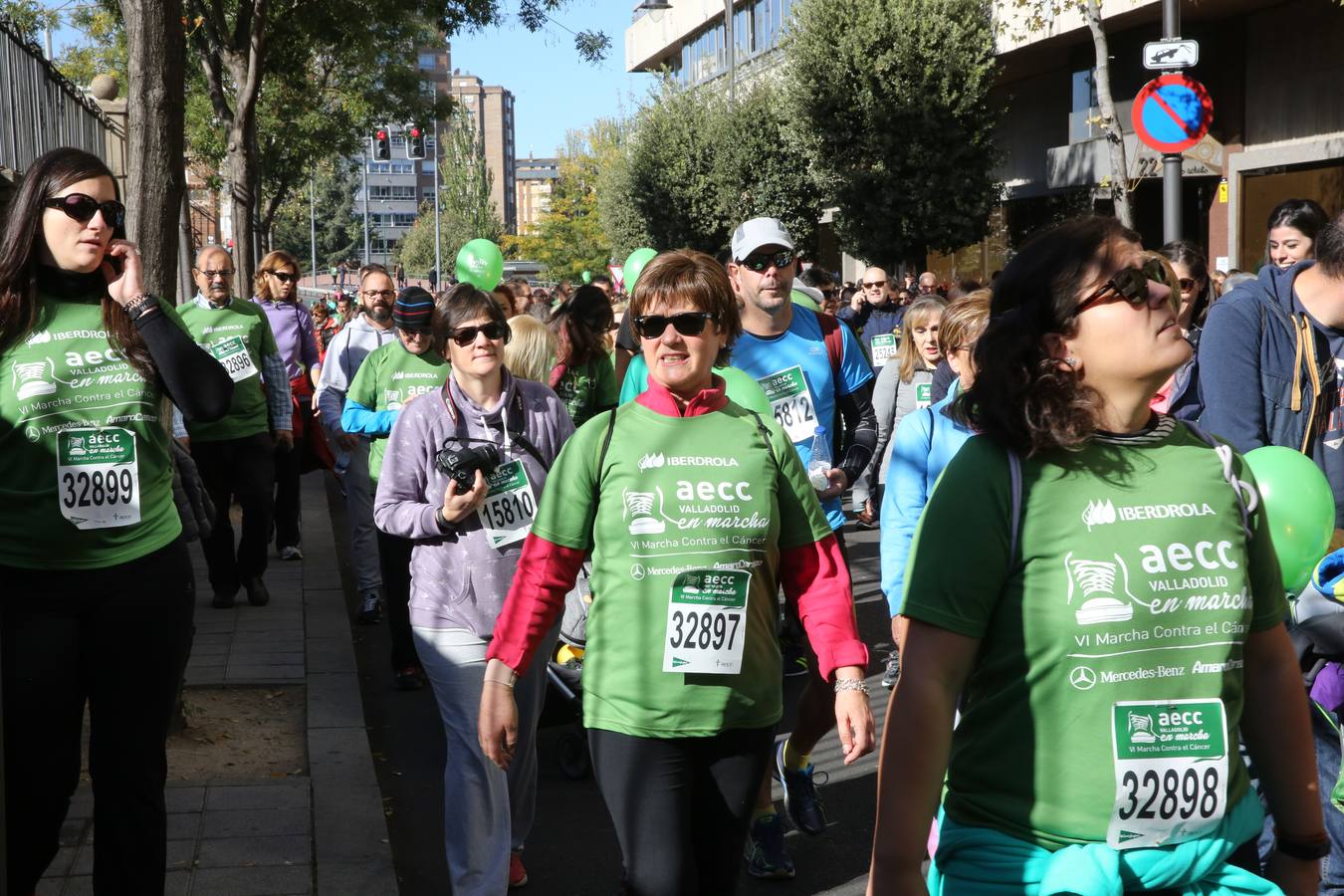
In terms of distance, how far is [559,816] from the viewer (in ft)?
18.9

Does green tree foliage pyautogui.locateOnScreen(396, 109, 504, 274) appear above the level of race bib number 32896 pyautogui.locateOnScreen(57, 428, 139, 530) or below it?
above

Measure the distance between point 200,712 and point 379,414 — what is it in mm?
2012

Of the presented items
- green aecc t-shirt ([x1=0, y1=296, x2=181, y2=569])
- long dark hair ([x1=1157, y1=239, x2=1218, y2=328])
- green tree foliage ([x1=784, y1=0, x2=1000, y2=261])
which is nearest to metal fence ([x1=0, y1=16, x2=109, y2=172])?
green aecc t-shirt ([x1=0, y1=296, x2=181, y2=569])

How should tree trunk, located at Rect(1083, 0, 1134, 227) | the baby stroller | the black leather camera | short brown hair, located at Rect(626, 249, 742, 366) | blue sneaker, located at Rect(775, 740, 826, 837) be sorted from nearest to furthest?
short brown hair, located at Rect(626, 249, 742, 366), the black leather camera, blue sneaker, located at Rect(775, 740, 826, 837), the baby stroller, tree trunk, located at Rect(1083, 0, 1134, 227)

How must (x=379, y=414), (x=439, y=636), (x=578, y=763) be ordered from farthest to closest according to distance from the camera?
(x=379, y=414), (x=578, y=763), (x=439, y=636)

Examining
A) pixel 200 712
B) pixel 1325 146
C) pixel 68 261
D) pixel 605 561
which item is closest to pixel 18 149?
pixel 200 712

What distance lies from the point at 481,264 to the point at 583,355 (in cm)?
402

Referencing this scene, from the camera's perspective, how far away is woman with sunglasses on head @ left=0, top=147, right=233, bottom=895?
3.70 m

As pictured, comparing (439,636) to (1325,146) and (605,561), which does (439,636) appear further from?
(1325,146)

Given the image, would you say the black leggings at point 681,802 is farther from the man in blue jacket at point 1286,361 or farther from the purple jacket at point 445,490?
the man in blue jacket at point 1286,361

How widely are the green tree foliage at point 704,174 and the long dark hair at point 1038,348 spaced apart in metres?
30.1

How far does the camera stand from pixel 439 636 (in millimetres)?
4527

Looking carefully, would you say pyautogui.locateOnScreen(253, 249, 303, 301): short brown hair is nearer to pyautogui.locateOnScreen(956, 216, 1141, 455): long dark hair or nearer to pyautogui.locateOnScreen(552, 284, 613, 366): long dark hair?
pyautogui.locateOnScreen(552, 284, 613, 366): long dark hair

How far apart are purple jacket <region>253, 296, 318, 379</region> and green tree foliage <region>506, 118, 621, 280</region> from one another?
53.5 meters
